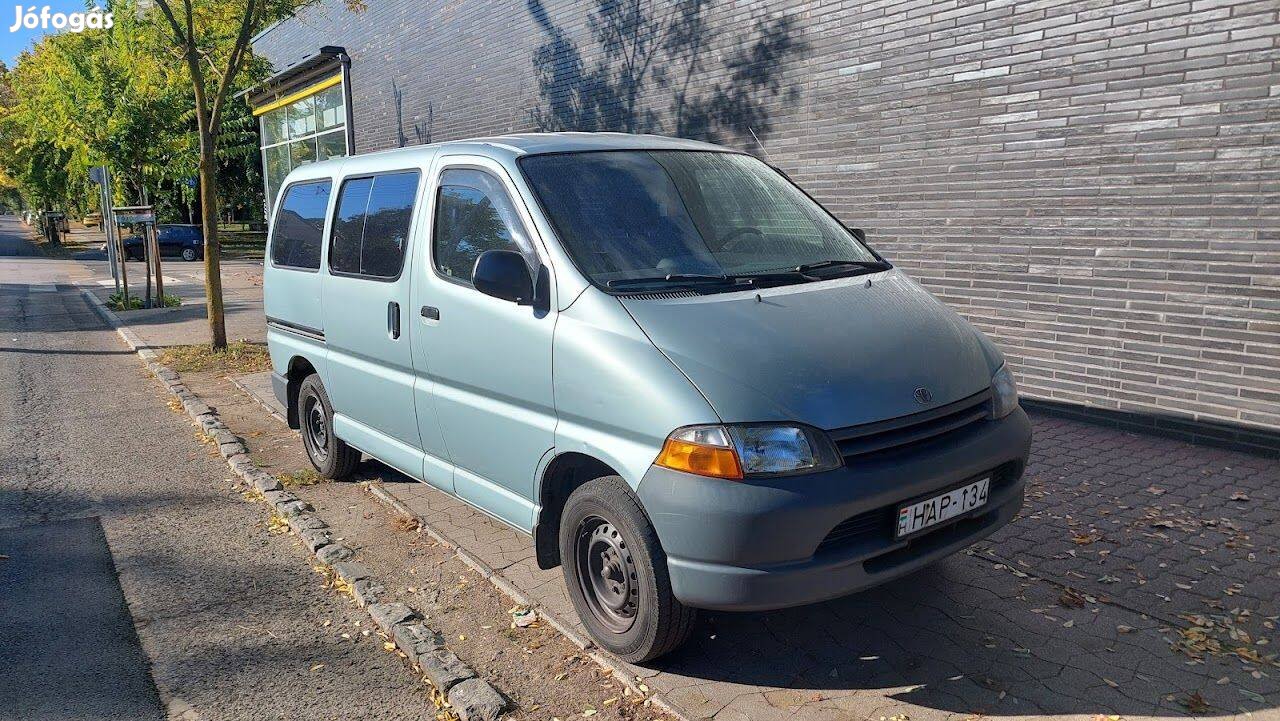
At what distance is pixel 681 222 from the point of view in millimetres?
4008

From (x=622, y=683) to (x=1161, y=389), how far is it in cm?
488

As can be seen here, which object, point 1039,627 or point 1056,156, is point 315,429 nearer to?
point 1039,627

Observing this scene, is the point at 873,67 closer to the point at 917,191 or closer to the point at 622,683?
the point at 917,191

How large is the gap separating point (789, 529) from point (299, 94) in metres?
24.2

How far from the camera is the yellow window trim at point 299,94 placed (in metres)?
21.3

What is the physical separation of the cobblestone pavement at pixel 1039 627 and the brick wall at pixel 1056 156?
145 centimetres

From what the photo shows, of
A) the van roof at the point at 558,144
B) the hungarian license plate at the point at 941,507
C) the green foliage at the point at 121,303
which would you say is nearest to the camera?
the hungarian license plate at the point at 941,507

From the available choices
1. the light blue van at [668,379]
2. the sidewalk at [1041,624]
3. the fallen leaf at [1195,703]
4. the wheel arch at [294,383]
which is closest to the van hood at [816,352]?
the light blue van at [668,379]

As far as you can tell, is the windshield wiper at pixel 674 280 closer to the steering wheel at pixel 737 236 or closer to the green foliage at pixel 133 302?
the steering wheel at pixel 737 236

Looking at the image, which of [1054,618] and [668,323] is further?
[1054,618]

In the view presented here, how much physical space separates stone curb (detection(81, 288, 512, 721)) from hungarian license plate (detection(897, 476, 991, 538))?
158 centimetres

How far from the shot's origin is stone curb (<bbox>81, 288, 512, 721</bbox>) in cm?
329

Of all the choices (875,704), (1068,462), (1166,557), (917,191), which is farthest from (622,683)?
(917,191)

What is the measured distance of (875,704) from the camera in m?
3.21
